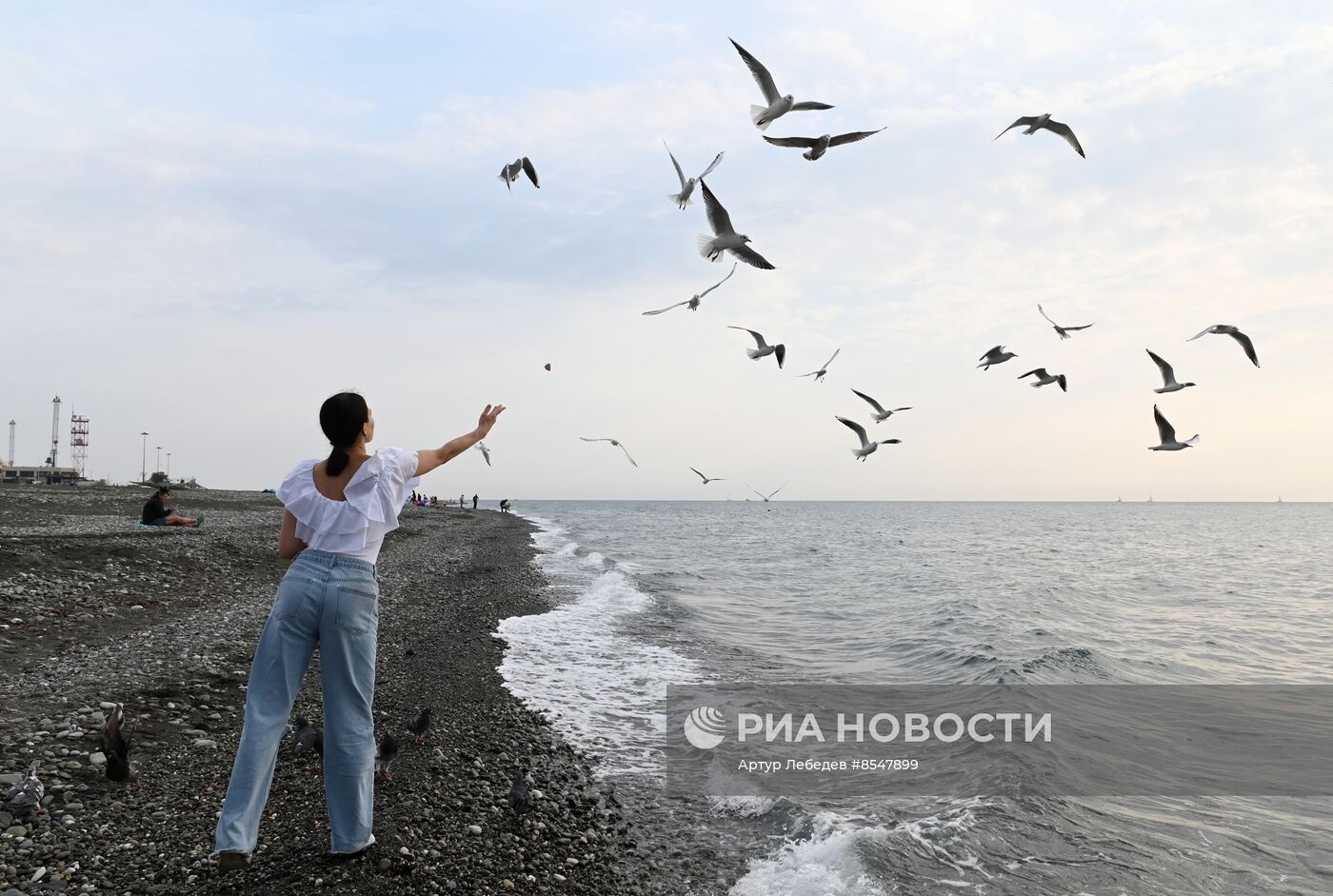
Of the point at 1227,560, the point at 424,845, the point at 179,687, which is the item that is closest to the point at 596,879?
the point at 424,845

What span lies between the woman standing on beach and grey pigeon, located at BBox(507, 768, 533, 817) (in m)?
1.88

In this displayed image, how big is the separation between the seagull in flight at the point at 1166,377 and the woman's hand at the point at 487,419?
9800 millimetres

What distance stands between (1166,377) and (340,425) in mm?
11080

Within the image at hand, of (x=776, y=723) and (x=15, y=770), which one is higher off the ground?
(x=15, y=770)

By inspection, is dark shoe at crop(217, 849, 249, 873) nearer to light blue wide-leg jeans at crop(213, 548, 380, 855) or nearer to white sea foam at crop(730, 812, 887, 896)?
light blue wide-leg jeans at crop(213, 548, 380, 855)

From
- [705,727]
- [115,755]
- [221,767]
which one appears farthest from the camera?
[705,727]

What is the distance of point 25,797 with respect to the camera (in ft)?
15.3

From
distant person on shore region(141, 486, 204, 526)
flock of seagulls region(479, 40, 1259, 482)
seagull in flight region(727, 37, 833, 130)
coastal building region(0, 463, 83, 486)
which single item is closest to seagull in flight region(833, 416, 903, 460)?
flock of seagulls region(479, 40, 1259, 482)

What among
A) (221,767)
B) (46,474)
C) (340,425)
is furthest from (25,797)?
(46,474)

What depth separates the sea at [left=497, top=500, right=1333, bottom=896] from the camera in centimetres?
619

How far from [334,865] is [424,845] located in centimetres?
69

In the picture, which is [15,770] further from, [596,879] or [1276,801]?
[1276,801]

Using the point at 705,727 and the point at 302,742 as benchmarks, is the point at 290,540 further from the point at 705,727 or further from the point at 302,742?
the point at 705,727

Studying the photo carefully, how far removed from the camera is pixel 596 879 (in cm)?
520
